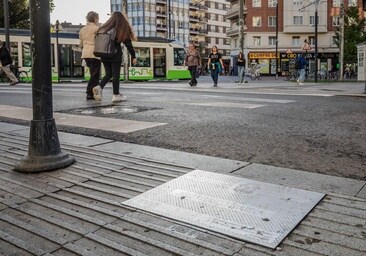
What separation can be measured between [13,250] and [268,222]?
1.26m

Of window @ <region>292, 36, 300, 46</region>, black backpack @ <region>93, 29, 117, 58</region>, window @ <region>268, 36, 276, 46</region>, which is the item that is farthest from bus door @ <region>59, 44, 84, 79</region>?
window @ <region>292, 36, 300, 46</region>

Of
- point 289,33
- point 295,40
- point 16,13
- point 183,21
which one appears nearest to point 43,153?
point 16,13

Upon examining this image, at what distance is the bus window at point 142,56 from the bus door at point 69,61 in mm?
4233

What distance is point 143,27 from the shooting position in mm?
104625

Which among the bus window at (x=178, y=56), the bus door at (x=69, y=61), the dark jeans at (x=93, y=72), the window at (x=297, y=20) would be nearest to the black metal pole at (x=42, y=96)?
the dark jeans at (x=93, y=72)

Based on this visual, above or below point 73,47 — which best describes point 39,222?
below

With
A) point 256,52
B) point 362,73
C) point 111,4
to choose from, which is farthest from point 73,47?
point 111,4

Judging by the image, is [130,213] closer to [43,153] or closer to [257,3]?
[43,153]

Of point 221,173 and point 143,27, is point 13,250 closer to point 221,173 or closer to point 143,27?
point 221,173

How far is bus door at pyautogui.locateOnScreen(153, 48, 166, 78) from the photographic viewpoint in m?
31.6

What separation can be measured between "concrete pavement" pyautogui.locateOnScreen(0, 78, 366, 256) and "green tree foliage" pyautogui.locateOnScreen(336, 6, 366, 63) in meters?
52.6

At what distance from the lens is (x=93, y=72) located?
961cm

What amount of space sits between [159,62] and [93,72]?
23.0 meters

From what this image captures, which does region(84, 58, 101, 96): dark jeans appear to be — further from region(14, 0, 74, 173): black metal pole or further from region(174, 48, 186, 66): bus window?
region(174, 48, 186, 66): bus window
